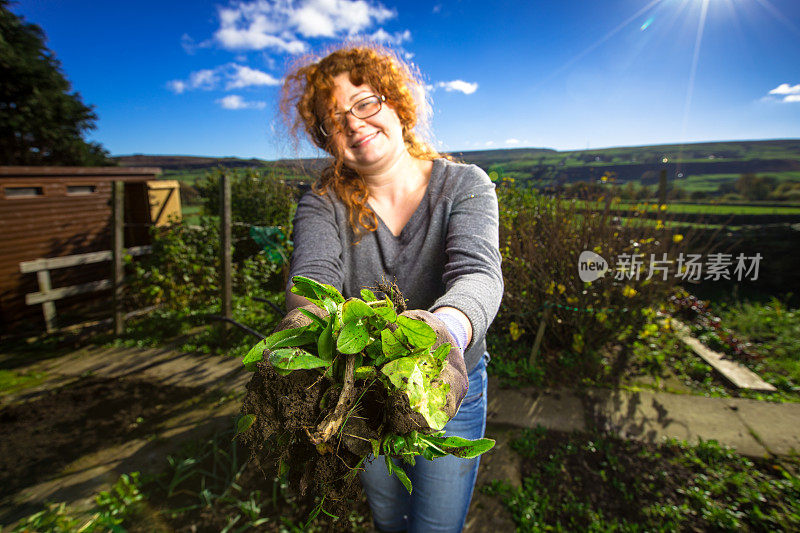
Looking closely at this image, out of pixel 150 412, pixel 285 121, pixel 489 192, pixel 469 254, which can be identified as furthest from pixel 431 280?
pixel 150 412

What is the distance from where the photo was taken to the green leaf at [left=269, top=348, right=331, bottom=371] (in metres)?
0.80

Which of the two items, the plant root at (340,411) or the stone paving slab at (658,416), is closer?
the plant root at (340,411)

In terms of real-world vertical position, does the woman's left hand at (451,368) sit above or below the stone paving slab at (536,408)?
above

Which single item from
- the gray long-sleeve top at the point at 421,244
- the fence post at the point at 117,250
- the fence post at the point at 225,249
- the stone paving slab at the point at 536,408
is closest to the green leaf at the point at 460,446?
the gray long-sleeve top at the point at 421,244

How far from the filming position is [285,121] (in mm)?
1994

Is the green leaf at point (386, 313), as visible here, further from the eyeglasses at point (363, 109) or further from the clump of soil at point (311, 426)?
the eyeglasses at point (363, 109)

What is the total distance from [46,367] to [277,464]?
20.0 ft

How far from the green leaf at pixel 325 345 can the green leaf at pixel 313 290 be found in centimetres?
11

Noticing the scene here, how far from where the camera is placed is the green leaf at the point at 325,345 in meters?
0.87

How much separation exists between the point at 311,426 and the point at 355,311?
27cm

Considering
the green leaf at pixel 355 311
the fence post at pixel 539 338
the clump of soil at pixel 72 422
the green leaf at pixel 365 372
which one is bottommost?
the clump of soil at pixel 72 422

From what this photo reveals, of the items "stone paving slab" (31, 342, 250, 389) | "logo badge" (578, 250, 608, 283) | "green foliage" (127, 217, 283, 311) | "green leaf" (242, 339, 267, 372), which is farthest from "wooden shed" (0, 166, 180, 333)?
"green leaf" (242, 339, 267, 372)

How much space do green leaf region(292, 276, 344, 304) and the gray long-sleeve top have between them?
476mm

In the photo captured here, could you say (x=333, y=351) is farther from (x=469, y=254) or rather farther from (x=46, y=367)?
(x=46, y=367)
